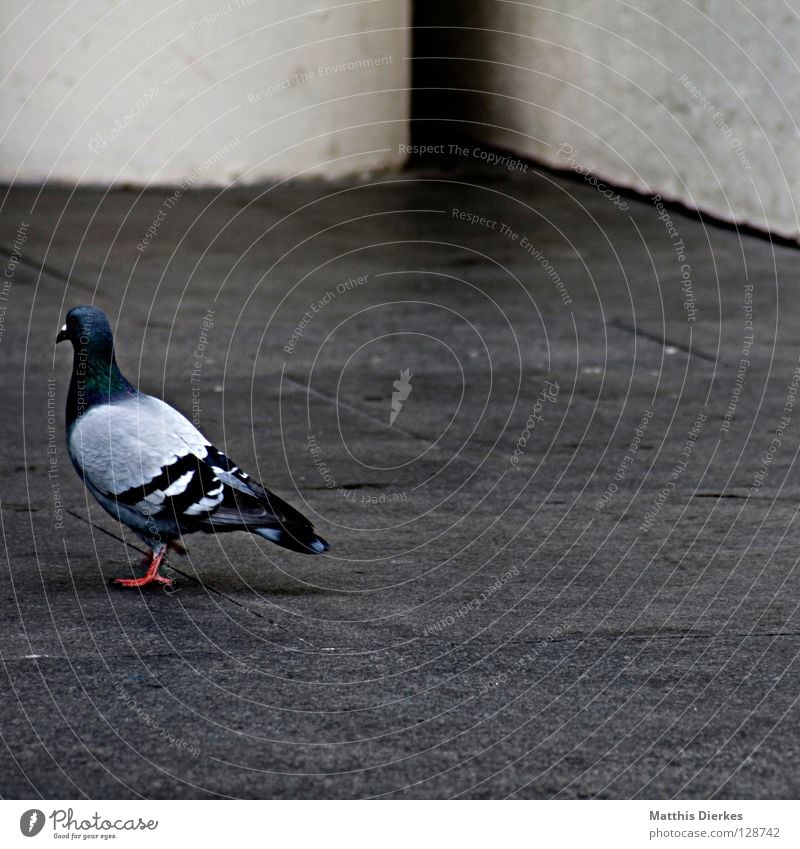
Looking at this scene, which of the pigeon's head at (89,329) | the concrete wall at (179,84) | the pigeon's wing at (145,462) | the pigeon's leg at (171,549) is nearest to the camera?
the pigeon's wing at (145,462)

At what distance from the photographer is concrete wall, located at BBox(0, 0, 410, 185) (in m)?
13.0

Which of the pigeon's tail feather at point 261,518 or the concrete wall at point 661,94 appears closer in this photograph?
the pigeon's tail feather at point 261,518

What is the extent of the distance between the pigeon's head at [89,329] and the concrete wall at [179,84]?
8751 millimetres

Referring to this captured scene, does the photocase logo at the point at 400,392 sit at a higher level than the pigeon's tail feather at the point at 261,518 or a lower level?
higher

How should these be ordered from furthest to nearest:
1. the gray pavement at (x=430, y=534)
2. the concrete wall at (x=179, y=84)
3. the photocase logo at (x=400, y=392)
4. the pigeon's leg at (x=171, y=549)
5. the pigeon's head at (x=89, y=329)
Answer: the concrete wall at (x=179, y=84) → the photocase logo at (x=400, y=392) → the pigeon's leg at (x=171, y=549) → the pigeon's head at (x=89, y=329) → the gray pavement at (x=430, y=534)

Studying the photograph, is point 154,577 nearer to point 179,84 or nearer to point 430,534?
point 430,534

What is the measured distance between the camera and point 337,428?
688cm

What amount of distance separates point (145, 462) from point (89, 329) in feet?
1.58

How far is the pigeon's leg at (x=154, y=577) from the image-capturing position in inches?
183

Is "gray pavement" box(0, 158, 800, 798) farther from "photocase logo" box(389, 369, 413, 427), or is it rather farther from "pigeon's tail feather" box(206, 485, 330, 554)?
"pigeon's tail feather" box(206, 485, 330, 554)

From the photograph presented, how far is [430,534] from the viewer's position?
5414 millimetres

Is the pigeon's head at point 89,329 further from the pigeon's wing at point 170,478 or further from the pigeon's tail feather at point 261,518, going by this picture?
the pigeon's tail feather at point 261,518
